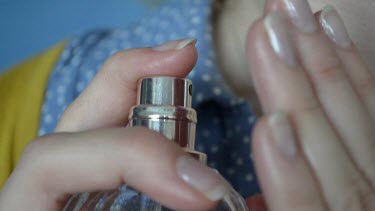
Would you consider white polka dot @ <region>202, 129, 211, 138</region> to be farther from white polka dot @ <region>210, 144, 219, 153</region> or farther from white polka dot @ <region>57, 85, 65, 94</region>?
white polka dot @ <region>57, 85, 65, 94</region>

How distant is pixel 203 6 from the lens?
41cm

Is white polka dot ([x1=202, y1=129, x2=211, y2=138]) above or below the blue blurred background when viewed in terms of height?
below

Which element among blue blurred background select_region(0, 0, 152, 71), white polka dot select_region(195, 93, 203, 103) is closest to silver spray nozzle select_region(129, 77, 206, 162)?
white polka dot select_region(195, 93, 203, 103)

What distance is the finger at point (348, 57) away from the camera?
0.21 metres

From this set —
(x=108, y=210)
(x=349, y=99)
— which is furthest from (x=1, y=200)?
(x=349, y=99)

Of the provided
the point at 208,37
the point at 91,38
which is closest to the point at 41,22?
the point at 91,38

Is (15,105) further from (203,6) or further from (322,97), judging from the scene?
(322,97)

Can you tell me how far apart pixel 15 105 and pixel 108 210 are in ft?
0.76

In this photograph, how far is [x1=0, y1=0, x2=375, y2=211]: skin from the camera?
0.61 ft

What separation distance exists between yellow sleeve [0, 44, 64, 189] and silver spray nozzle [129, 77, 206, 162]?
195 mm

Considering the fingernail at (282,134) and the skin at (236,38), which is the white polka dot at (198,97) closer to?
the skin at (236,38)

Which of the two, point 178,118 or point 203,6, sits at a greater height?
point 203,6

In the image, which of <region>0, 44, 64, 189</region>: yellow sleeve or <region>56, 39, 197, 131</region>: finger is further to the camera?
<region>0, 44, 64, 189</region>: yellow sleeve

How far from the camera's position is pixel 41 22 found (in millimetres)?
666
